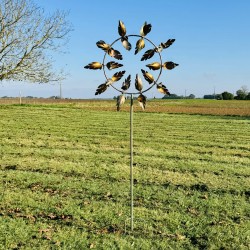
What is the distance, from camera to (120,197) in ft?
23.2

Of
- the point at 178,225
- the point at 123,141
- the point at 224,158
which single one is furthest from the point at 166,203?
the point at 123,141

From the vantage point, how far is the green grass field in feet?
17.1

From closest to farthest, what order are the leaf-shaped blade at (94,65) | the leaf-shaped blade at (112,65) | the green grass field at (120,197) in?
the leaf-shaped blade at (94,65)
the leaf-shaped blade at (112,65)
the green grass field at (120,197)

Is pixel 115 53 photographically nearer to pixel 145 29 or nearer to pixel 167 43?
pixel 145 29

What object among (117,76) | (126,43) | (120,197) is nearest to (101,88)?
(117,76)

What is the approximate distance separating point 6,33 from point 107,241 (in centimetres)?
2277

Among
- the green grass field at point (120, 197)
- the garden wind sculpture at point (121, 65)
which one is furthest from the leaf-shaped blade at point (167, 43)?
the green grass field at point (120, 197)

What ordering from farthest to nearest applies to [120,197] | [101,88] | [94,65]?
[120,197] → [101,88] → [94,65]

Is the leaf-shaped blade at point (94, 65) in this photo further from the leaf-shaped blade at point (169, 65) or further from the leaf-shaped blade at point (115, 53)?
the leaf-shaped blade at point (169, 65)

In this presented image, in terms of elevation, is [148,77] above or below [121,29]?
below

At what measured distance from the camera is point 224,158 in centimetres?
1159

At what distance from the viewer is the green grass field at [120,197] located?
5211mm

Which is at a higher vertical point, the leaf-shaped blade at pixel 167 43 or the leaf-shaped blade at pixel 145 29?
the leaf-shaped blade at pixel 145 29

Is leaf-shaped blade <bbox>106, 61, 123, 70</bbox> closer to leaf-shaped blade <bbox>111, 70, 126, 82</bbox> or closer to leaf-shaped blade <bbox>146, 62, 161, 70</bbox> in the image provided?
leaf-shaped blade <bbox>111, 70, 126, 82</bbox>
